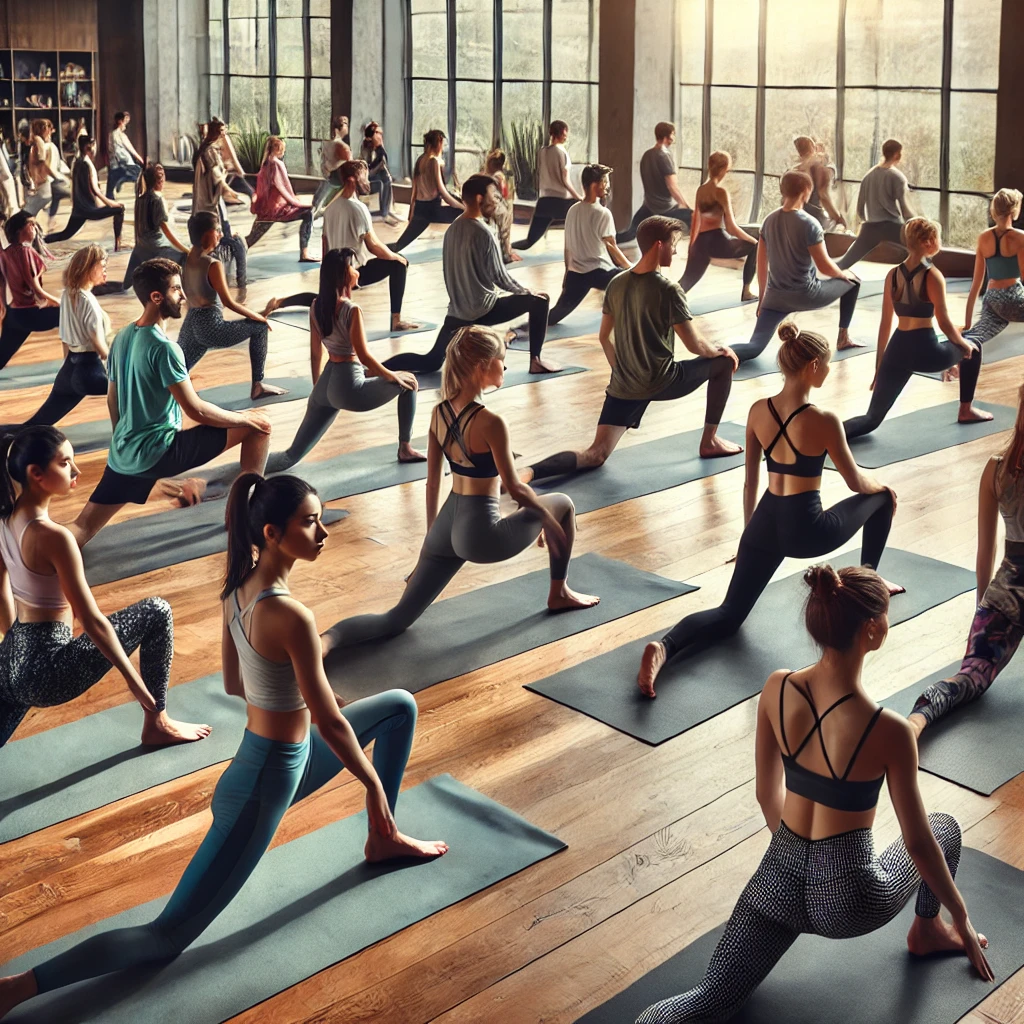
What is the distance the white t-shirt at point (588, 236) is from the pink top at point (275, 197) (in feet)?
12.8

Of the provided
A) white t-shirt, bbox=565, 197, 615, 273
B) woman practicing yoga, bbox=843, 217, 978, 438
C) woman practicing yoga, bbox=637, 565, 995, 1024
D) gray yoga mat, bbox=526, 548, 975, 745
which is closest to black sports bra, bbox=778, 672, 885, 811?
woman practicing yoga, bbox=637, 565, 995, 1024

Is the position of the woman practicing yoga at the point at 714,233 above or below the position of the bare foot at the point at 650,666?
above

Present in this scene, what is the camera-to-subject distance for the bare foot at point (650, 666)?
421cm

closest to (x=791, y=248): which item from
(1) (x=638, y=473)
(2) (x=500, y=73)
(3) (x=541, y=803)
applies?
(1) (x=638, y=473)

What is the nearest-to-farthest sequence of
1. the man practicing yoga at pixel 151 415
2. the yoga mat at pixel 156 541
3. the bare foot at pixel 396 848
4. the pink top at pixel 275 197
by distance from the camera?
1. the bare foot at pixel 396 848
2. the man practicing yoga at pixel 151 415
3. the yoga mat at pixel 156 541
4. the pink top at pixel 275 197

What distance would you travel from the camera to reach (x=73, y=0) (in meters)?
18.1

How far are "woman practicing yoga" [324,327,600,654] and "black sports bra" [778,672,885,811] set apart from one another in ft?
6.13

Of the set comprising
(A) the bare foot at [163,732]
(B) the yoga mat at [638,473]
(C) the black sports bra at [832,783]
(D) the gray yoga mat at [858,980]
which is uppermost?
(C) the black sports bra at [832,783]

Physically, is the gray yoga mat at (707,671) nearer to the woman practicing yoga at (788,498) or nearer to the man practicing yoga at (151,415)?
the woman practicing yoga at (788,498)

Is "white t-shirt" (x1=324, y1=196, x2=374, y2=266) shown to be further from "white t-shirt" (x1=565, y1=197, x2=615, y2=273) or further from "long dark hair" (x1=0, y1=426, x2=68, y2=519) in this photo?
"long dark hair" (x1=0, y1=426, x2=68, y2=519)

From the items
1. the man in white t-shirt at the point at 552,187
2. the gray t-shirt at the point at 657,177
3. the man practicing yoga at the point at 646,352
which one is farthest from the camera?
the gray t-shirt at the point at 657,177

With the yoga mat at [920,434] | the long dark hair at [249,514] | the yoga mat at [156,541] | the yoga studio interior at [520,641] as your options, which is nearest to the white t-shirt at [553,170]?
the yoga studio interior at [520,641]

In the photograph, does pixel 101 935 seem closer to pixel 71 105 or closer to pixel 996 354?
pixel 996 354

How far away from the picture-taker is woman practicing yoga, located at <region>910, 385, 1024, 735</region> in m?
3.80
